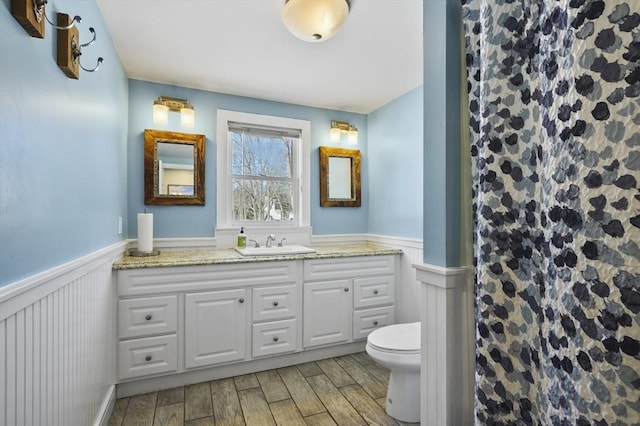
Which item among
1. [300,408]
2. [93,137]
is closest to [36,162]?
[93,137]

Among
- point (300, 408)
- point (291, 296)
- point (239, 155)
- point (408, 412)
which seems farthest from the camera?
point (239, 155)

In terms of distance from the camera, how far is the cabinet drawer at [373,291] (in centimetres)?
278

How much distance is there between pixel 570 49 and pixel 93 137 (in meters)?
1.91

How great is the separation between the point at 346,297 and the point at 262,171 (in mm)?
1468

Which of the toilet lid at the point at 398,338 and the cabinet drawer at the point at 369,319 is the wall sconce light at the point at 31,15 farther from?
the cabinet drawer at the point at 369,319

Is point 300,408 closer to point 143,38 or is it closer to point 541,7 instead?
point 541,7

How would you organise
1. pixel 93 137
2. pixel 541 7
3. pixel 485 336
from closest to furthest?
pixel 541 7 → pixel 485 336 → pixel 93 137

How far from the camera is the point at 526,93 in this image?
2.87ft

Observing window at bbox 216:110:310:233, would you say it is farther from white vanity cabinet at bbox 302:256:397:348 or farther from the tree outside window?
white vanity cabinet at bbox 302:256:397:348

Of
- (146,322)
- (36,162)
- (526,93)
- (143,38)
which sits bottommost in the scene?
(146,322)

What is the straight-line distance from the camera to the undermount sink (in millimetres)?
2527

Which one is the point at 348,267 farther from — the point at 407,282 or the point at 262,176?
the point at 262,176

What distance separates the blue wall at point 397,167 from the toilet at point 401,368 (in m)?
1.12

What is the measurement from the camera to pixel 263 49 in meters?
2.20
